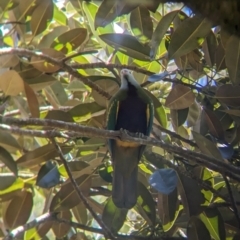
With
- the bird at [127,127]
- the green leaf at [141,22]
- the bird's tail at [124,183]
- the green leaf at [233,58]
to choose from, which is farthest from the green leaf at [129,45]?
the bird's tail at [124,183]

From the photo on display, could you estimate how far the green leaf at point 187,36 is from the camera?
2068 millimetres

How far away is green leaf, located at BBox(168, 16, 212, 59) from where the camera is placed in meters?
2.07

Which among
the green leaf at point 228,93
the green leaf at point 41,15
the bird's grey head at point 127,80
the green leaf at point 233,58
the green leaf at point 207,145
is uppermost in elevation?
the green leaf at point 41,15

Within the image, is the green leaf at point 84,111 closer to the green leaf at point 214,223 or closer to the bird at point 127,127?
the bird at point 127,127

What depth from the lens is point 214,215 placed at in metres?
2.22

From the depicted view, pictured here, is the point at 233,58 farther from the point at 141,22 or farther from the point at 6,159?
the point at 6,159

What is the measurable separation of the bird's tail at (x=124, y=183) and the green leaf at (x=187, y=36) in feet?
1.93

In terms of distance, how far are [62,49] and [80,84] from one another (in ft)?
0.76

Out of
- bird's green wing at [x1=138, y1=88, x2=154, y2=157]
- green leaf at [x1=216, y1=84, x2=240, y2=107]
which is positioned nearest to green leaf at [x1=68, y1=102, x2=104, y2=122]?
bird's green wing at [x1=138, y1=88, x2=154, y2=157]

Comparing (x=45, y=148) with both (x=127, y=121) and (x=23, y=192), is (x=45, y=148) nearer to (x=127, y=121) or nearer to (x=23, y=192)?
(x=23, y=192)

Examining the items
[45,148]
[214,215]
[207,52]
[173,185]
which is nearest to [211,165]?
[173,185]

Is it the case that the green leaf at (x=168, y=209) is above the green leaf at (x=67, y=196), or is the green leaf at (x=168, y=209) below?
below

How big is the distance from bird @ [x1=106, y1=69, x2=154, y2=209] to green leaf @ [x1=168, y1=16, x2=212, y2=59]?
0.43m

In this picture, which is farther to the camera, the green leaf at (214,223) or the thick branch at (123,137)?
the green leaf at (214,223)
